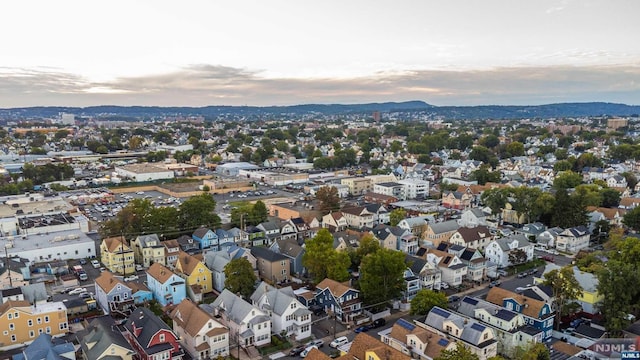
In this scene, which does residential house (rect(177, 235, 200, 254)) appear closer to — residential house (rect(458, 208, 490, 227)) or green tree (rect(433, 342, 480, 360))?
green tree (rect(433, 342, 480, 360))

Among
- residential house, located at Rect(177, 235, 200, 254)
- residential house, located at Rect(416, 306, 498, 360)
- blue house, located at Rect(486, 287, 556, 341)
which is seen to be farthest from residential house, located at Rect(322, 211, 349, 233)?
residential house, located at Rect(416, 306, 498, 360)

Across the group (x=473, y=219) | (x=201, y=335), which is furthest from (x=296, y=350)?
(x=473, y=219)

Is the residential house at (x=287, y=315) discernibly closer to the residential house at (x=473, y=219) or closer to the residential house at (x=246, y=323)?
the residential house at (x=246, y=323)

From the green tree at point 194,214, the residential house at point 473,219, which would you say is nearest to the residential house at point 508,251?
the residential house at point 473,219

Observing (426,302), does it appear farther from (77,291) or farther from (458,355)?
(77,291)

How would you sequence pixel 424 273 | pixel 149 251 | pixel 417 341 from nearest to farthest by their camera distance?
pixel 417 341, pixel 424 273, pixel 149 251

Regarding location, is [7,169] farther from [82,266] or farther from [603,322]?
[603,322]
